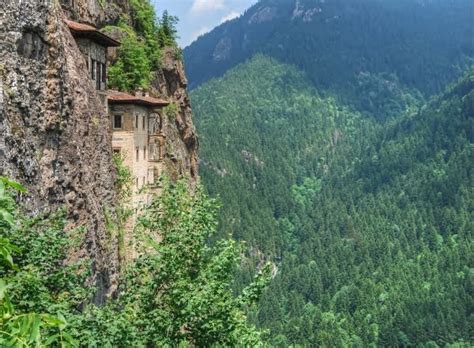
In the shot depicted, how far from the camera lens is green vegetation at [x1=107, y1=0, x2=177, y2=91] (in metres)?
55.0

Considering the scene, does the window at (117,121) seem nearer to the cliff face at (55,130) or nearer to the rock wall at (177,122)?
the cliff face at (55,130)

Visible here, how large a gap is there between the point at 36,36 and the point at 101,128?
10157 mm

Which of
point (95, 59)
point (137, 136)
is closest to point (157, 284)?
point (95, 59)

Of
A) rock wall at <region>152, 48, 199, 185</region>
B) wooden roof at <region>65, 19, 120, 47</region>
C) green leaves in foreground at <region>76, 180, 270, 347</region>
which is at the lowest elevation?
green leaves in foreground at <region>76, 180, 270, 347</region>

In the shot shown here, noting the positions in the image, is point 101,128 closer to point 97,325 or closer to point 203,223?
point 203,223

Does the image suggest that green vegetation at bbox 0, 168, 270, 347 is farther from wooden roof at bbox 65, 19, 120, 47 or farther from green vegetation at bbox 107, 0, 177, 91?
green vegetation at bbox 107, 0, 177, 91

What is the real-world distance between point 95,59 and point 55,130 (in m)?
13.5

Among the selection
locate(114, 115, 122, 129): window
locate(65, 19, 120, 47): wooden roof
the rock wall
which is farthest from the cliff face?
the rock wall

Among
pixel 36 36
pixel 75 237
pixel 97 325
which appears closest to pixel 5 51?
pixel 36 36

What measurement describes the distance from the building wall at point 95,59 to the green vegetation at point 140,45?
14638 millimetres

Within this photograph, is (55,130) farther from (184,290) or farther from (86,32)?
(86,32)

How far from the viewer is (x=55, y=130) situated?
84.5 ft

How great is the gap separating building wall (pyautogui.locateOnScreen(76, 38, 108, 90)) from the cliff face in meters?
3.90


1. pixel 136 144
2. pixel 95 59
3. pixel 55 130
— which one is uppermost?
pixel 95 59
